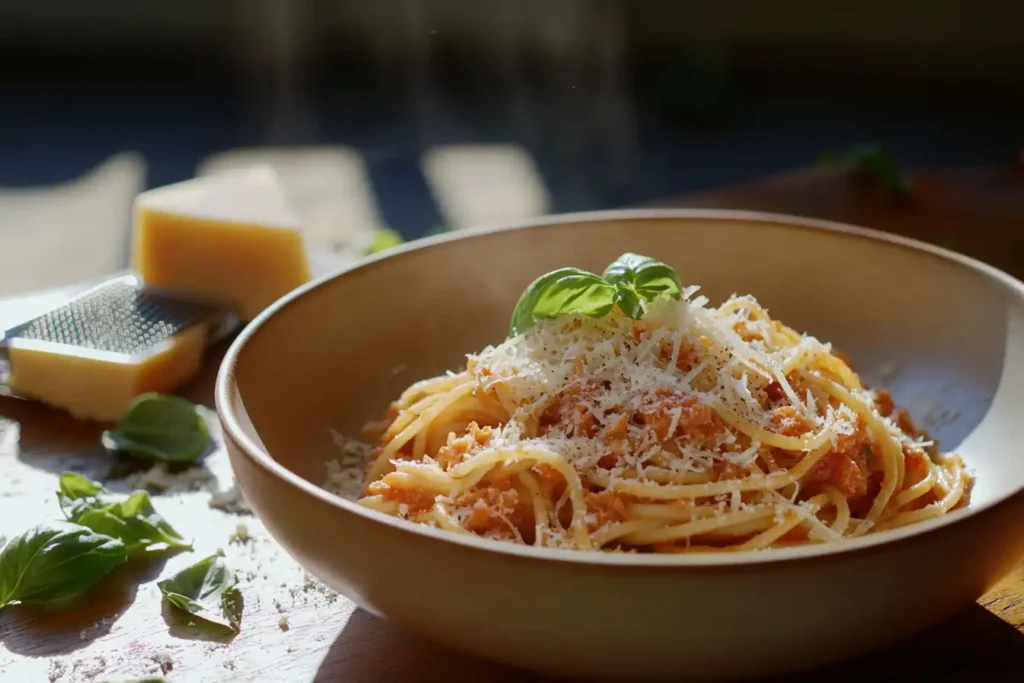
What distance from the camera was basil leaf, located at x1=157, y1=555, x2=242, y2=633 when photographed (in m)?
1.80

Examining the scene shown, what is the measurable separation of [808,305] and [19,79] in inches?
298

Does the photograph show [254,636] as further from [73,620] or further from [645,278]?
[645,278]

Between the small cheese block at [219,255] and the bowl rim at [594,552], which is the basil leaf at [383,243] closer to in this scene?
the small cheese block at [219,255]

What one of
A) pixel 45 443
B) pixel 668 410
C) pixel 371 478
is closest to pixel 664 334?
pixel 668 410

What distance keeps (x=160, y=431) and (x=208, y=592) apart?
0.57 m

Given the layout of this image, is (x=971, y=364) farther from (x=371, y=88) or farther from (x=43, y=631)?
(x=371, y=88)

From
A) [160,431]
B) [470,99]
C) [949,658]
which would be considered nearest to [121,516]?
[160,431]

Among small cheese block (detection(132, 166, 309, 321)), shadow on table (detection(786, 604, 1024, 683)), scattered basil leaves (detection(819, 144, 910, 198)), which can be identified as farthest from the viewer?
scattered basil leaves (detection(819, 144, 910, 198))

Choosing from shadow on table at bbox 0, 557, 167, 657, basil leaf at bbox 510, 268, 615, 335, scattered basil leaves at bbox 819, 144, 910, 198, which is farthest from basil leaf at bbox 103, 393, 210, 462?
scattered basil leaves at bbox 819, 144, 910, 198

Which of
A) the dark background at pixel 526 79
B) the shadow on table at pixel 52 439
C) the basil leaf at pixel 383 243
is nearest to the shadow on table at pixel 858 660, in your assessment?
the shadow on table at pixel 52 439

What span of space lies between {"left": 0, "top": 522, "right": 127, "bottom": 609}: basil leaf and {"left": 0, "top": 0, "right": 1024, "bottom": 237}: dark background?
5537 millimetres

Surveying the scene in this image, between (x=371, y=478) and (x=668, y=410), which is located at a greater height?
(x=668, y=410)

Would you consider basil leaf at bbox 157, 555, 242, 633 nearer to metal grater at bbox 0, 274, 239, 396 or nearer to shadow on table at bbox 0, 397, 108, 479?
shadow on table at bbox 0, 397, 108, 479

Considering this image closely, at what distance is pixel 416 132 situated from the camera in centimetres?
802
